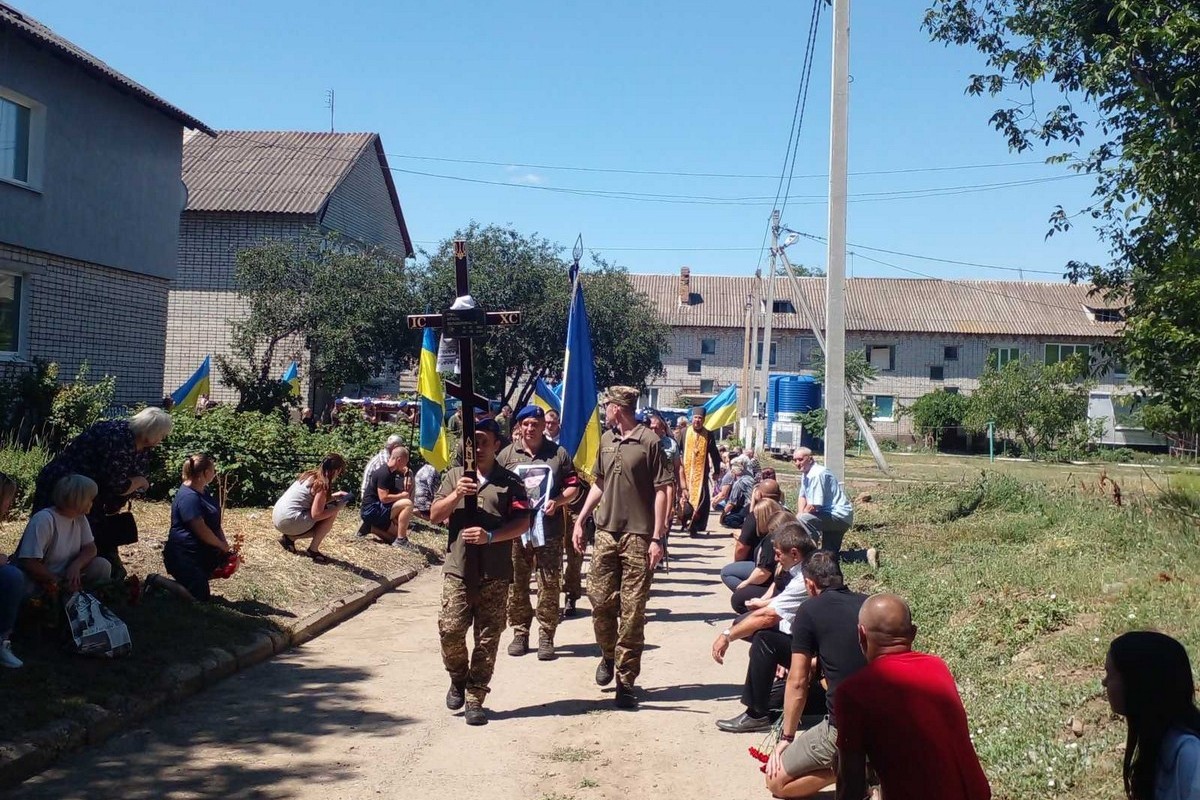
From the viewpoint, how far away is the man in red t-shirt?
3.75m

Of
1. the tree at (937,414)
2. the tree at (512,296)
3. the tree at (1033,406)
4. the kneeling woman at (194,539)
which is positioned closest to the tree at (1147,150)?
the kneeling woman at (194,539)

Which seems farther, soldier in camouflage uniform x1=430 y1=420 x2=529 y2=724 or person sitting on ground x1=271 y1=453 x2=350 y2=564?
person sitting on ground x1=271 y1=453 x2=350 y2=564

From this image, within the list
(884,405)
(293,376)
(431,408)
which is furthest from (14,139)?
(884,405)

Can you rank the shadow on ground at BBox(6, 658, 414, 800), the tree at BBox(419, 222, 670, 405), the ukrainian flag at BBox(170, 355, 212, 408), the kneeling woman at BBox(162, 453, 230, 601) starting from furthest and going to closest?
the tree at BBox(419, 222, 670, 405) < the ukrainian flag at BBox(170, 355, 212, 408) < the kneeling woman at BBox(162, 453, 230, 601) < the shadow on ground at BBox(6, 658, 414, 800)

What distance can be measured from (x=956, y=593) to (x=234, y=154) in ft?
106

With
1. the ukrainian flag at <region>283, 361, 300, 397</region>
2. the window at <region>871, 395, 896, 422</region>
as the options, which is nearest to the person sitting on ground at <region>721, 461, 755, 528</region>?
the ukrainian flag at <region>283, 361, 300, 397</region>

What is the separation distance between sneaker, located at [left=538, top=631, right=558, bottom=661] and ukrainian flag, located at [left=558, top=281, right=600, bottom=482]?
4.43ft

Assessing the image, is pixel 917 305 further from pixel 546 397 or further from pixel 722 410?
pixel 546 397

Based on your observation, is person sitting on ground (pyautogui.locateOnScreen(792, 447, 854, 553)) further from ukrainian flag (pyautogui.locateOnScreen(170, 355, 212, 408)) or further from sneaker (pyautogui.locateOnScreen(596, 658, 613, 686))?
ukrainian flag (pyautogui.locateOnScreen(170, 355, 212, 408))

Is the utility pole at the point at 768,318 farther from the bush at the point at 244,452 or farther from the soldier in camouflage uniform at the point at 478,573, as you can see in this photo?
the soldier in camouflage uniform at the point at 478,573

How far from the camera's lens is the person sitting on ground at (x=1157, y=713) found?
10.5 feet

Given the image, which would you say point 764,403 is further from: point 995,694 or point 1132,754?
point 1132,754

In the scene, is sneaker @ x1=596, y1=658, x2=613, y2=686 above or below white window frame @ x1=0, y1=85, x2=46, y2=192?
below

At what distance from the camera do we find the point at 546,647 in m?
9.01
